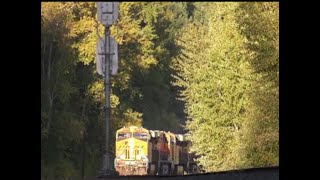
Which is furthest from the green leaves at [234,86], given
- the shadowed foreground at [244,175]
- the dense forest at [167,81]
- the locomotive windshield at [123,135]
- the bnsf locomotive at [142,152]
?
the shadowed foreground at [244,175]

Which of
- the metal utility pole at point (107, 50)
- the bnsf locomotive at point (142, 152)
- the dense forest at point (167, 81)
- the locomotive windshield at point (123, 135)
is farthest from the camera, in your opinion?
the locomotive windshield at point (123, 135)

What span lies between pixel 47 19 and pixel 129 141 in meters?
9.76

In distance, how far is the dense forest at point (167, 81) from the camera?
93.2 ft

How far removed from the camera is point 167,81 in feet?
210

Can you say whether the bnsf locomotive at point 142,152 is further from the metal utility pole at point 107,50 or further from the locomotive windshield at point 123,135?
the metal utility pole at point 107,50

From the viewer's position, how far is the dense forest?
93.2ft

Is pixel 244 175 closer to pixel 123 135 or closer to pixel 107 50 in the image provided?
pixel 107 50

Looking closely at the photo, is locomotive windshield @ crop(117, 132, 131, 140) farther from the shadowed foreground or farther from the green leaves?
the shadowed foreground

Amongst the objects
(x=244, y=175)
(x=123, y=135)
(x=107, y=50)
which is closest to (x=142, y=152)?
(x=123, y=135)
